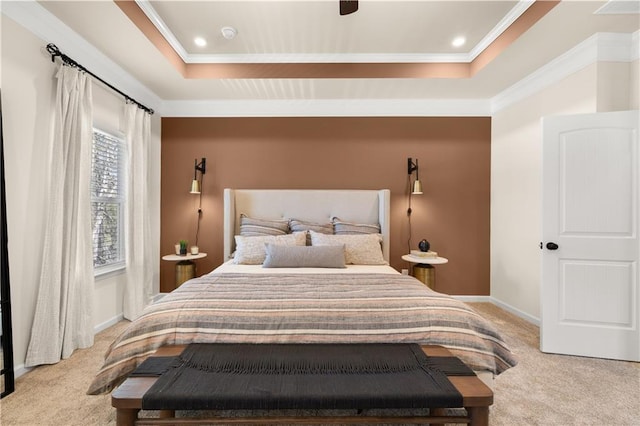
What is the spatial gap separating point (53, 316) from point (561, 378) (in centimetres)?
369

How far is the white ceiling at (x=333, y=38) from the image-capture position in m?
2.43

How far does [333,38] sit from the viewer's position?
294 cm

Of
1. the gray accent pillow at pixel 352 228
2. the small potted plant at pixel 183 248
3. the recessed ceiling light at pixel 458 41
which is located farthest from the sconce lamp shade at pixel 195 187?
the recessed ceiling light at pixel 458 41

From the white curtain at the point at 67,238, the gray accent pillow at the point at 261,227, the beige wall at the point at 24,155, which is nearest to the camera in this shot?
the beige wall at the point at 24,155

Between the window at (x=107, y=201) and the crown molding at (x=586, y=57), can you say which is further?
the window at (x=107, y=201)

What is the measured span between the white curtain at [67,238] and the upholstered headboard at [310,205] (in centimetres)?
154

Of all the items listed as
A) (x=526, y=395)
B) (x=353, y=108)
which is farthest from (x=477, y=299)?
(x=353, y=108)

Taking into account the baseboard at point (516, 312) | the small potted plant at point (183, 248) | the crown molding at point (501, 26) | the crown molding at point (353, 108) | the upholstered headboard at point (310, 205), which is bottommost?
the baseboard at point (516, 312)

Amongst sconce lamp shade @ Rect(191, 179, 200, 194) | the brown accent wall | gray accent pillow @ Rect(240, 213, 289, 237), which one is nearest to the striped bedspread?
gray accent pillow @ Rect(240, 213, 289, 237)

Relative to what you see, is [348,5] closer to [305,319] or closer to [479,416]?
[305,319]

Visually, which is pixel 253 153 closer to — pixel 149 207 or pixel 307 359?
pixel 149 207

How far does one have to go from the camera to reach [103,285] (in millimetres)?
3033

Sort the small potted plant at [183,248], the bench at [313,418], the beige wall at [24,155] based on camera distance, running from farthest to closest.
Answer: the small potted plant at [183,248] < the beige wall at [24,155] < the bench at [313,418]

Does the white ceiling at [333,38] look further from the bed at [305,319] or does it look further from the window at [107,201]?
the bed at [305,319]
